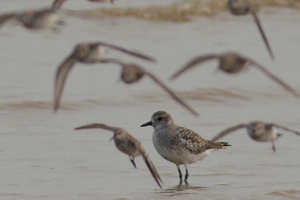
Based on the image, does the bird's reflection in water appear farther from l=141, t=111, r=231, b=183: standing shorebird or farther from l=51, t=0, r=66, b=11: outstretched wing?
l=51, t=0, r=66, b=11: outstretched wing

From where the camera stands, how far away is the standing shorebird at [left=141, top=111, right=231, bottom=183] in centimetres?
1220

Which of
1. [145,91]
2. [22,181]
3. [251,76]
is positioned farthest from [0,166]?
[251,76]

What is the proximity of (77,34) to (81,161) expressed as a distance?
8.06m

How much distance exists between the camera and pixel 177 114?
14.8 m

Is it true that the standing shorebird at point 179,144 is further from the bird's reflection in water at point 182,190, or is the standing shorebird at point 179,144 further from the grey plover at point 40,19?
the grey plover at point 40,19

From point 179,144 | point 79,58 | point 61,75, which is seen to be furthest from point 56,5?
point 179,144

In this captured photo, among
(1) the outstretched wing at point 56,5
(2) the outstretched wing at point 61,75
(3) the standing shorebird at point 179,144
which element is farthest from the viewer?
(3) the standing shorebird at point 179,144

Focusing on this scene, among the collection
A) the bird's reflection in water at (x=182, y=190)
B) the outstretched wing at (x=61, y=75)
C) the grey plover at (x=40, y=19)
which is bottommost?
the bird's reflection in water at (x=182, y=190)

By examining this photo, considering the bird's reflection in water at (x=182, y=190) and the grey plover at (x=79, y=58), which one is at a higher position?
the grey plover at (x=79, y=58)

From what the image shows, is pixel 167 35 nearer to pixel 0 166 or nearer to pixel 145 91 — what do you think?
pixel 145 91

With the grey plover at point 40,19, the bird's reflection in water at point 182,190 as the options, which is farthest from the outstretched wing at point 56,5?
the bird's reflection in water at point 182,190

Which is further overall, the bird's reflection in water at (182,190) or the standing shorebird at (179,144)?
the standing shorebird at (179,144)

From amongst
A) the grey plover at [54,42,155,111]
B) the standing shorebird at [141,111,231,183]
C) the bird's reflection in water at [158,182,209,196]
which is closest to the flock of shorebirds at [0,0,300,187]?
the grey plover at [54,42,155,111]

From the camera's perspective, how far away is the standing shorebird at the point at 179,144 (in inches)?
480
